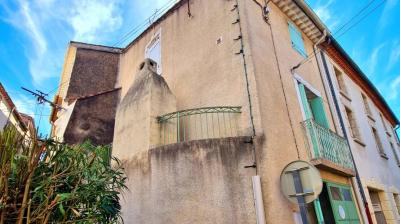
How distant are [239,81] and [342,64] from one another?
8.07m

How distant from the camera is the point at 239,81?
6.73m

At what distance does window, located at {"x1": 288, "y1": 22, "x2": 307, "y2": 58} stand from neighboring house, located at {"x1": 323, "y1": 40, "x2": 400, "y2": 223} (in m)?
1.67

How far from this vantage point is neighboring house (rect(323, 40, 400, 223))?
9.60 m

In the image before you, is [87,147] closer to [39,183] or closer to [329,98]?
[39,183]

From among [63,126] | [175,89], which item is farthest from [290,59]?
[63,126]

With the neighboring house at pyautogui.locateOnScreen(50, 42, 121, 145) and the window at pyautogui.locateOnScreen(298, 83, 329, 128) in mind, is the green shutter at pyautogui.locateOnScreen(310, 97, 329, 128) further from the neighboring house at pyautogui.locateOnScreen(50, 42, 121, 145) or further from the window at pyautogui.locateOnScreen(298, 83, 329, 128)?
the neighboring house at pyautogui.locateOnScreen(50, 42, 121, 145)

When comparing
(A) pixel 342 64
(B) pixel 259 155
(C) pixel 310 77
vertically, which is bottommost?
(B) pixel 259 155

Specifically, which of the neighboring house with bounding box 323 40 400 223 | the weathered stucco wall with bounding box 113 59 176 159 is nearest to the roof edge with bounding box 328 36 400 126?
the neighboring house with bounding box 323 40 400 223

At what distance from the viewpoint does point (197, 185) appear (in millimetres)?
5465

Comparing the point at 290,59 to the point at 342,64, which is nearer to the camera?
the point at 290,59

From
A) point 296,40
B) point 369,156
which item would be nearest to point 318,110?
point 296,40

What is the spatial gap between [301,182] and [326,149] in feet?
11.4

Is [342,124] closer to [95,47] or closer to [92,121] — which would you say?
[92,121]

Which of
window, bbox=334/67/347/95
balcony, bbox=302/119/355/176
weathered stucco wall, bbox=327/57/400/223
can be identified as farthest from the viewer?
window, bbox=334/67/347/95
